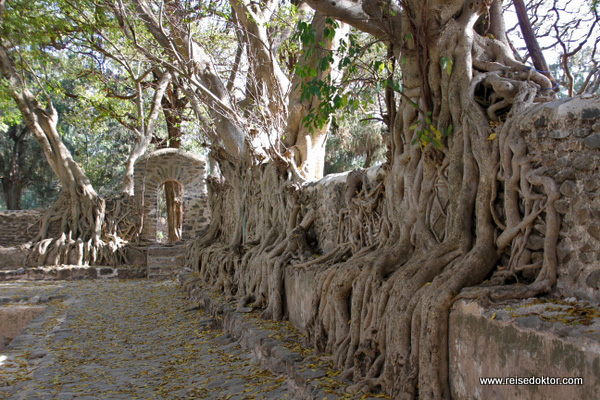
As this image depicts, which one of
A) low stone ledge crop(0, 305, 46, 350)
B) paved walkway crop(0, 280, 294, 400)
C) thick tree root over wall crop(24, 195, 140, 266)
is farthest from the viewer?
thick tree root over wall crop(24, 195, 140, 266)

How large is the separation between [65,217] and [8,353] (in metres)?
9.28

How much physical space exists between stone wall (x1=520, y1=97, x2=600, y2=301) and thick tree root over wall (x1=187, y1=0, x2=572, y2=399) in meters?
0.06

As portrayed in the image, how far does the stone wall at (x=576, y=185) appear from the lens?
8.32 feet

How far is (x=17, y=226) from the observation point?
15695 mm

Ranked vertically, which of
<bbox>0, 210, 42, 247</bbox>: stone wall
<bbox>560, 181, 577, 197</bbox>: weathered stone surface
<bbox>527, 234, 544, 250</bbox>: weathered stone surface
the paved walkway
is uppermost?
<bbox>0, 210, 42, 247</bbox>: stone wall

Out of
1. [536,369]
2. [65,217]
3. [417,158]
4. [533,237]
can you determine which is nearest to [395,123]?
[417,158]

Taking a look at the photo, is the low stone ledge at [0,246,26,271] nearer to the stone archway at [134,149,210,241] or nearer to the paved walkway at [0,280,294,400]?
the stone archway at [134,149,210,241]

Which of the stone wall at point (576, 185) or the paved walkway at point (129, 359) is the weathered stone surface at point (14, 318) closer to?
the paved walkway at point (129, 359)

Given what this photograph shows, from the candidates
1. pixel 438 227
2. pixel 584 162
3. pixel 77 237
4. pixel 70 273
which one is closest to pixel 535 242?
pixel 584 162

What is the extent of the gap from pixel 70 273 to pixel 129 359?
8.72 metres

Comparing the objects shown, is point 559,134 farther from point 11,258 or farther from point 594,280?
point 11,258

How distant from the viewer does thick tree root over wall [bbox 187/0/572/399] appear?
2.88m

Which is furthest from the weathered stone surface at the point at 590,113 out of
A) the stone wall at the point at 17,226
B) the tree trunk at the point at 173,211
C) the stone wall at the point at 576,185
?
the tree trunk at the point at 173,211

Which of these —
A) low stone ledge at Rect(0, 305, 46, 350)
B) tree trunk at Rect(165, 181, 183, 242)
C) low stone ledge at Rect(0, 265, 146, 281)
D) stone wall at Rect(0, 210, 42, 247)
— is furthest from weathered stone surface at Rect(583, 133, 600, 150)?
tree trunk at Rect(165, 181, 183, 242)
